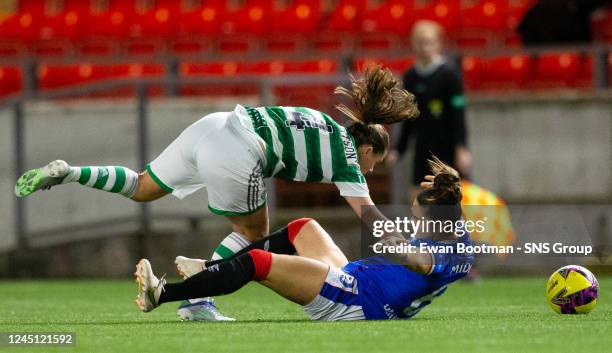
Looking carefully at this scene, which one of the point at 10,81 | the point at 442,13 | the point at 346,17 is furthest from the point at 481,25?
the point at 10,81

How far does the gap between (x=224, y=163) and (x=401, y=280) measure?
3.86 feet

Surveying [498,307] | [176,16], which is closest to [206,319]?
[498,307]

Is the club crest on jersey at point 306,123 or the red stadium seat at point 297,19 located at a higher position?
the club crest on jersey at point 306,123

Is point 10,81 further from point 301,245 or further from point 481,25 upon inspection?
point 301,245

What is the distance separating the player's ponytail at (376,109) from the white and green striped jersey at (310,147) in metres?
0.10

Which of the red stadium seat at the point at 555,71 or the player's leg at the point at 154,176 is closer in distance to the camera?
the player's leg at the point at 154,176

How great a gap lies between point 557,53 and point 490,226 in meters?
3.45

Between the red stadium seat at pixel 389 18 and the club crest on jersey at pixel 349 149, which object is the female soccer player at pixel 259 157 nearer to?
the club crest on jersey at pixel 349 149

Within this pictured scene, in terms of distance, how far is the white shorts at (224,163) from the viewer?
23.6 feet

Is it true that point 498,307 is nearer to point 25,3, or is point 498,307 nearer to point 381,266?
point 381,266

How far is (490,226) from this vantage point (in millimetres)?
10070

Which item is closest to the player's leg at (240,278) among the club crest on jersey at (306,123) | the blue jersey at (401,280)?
the blue jersey at (401,280)

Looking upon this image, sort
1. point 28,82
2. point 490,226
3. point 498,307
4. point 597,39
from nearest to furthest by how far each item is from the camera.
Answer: point 498,307, point 490,226, point 28,82, point 597,39

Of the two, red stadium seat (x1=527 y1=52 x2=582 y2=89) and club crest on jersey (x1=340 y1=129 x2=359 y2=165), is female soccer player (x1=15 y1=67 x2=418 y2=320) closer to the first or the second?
Answer: club crest on jersey (x1=340 y1=129 x2=359 y2=165)
